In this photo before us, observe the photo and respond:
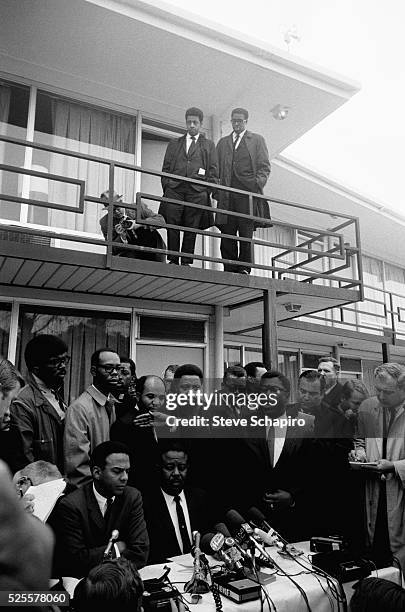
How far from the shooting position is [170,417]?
12.7ft

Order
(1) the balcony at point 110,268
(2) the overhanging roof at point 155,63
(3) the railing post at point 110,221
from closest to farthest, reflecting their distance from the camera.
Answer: (1) the balcony at point 110,268
(3) the railing post at point 110,221
(2) the overhanging roof at point 155,63

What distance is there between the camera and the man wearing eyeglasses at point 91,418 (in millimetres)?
3385

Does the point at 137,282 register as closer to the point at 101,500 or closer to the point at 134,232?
the point at 134,232

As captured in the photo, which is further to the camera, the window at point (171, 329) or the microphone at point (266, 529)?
the window at point (171, 329)

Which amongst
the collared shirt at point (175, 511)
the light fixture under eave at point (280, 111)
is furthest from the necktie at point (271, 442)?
the light fixture under eave at point (280, 111)

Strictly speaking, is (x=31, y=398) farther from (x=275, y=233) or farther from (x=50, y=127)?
(x=275, y=233)

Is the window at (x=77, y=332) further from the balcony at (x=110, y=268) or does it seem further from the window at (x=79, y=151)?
the window at (x=79, y=151)

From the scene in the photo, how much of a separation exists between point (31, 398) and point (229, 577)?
174 centimetres

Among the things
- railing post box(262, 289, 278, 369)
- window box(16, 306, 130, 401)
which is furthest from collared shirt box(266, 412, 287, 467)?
window box(16, 306, 130, 401)

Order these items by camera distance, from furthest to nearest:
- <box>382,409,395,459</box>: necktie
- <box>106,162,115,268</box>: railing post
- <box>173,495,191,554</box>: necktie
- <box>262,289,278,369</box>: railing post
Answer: <box>262,289,278,369</box>: railing post < <box>106,162,115,268</box>: railing post < <box>382,409,395,459</box>: necktie < <box>173,495,191,554</box>: necktie

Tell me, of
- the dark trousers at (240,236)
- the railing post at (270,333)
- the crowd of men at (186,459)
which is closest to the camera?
the crowd of men at (186,459)

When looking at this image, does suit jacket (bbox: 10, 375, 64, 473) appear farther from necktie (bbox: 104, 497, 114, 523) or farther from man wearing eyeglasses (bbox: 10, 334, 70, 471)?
necktie (bbox: 104, 497, 114, 523)

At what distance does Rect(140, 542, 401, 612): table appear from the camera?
8.40 feet

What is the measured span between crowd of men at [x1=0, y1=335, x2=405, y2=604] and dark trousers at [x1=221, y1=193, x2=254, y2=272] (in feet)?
8.21
